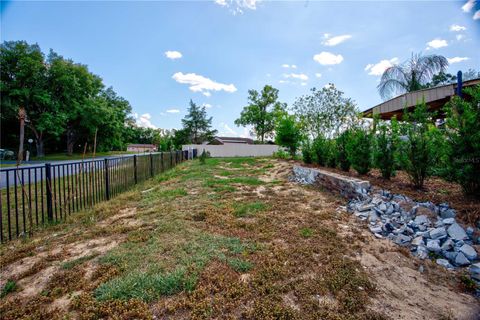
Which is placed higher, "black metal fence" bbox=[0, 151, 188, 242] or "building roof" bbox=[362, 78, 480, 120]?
"building roof" bbox=[362, 78, 480, 120]

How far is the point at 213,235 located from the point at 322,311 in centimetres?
154

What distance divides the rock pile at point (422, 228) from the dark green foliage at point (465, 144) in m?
0.47

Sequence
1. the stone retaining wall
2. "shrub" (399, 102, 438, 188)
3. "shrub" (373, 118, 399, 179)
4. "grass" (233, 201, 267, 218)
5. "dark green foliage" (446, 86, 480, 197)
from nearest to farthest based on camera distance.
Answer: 1. "dark green foliage" (446, 86, 480, 197)
2. "shrub" (399, 102, 438, 188)
3. "grass" (233, 201, 267, 218)
4. the stone retaining wall
5. "shrub" (373, 118, 399, 179)

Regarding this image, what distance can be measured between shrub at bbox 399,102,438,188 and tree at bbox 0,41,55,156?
83.2 feet

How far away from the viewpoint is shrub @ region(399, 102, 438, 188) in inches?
132

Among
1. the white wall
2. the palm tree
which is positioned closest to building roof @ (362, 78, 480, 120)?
the palm tree

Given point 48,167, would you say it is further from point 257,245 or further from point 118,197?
point 257,245

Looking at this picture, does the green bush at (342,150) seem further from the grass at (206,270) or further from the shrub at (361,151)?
the grass at (206,270)

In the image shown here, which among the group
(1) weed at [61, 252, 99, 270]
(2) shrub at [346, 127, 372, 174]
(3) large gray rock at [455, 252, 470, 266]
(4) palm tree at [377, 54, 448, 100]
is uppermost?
(4) palm tree at [377, 54, 448, 100]

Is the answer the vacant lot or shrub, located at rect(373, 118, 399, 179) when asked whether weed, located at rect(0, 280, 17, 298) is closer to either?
the vacant lot

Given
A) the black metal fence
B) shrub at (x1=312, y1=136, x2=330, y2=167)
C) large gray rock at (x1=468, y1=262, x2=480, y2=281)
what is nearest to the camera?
large gray rock at (x1=468, y1=262, x2=480, y2=281)

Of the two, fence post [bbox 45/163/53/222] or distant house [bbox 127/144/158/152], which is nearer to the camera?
fence post [bbox 45/163/53/222]

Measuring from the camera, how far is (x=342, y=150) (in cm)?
568

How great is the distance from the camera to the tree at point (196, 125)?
3584 centimetres
